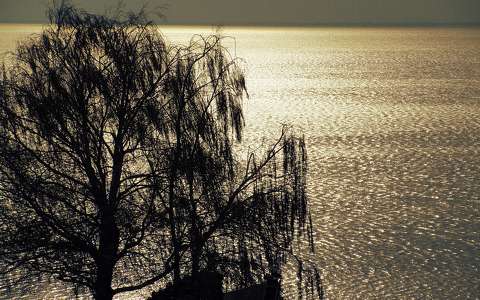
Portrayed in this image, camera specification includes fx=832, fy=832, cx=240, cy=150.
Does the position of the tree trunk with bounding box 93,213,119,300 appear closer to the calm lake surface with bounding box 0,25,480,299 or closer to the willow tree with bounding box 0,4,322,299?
the willow tree with bounding box 0,4,322,299

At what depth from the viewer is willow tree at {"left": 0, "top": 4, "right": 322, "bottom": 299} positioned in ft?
84.2

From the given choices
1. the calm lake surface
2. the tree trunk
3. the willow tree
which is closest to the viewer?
the tree trunk

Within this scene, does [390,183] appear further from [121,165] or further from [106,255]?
[106,255]

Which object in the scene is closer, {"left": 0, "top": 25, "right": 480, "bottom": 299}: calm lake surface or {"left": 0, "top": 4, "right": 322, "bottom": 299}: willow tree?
{"left": 0, "top": 4, "right": 322, "bottom": 299}: willow tree

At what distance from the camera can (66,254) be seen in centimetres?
2609

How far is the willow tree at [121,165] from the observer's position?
2567 centimetres

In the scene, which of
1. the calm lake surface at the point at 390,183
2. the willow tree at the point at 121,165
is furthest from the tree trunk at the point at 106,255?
the calm lake surface at the point at 390,183

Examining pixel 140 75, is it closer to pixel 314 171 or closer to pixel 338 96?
pixel 314 171

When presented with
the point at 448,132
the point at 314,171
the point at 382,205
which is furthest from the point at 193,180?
the point at 448,132

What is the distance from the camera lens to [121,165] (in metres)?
26.8

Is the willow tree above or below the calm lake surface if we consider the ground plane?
above

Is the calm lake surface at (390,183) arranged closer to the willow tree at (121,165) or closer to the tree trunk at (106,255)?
the willow tree at (121,165)

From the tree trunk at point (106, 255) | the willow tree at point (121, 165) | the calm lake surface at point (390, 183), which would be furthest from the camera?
the calm lake surface at point (390, 183)

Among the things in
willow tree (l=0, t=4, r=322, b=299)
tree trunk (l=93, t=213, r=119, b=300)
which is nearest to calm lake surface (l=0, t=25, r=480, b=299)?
willow tree (l=0, t=4, r=322, b=299)
